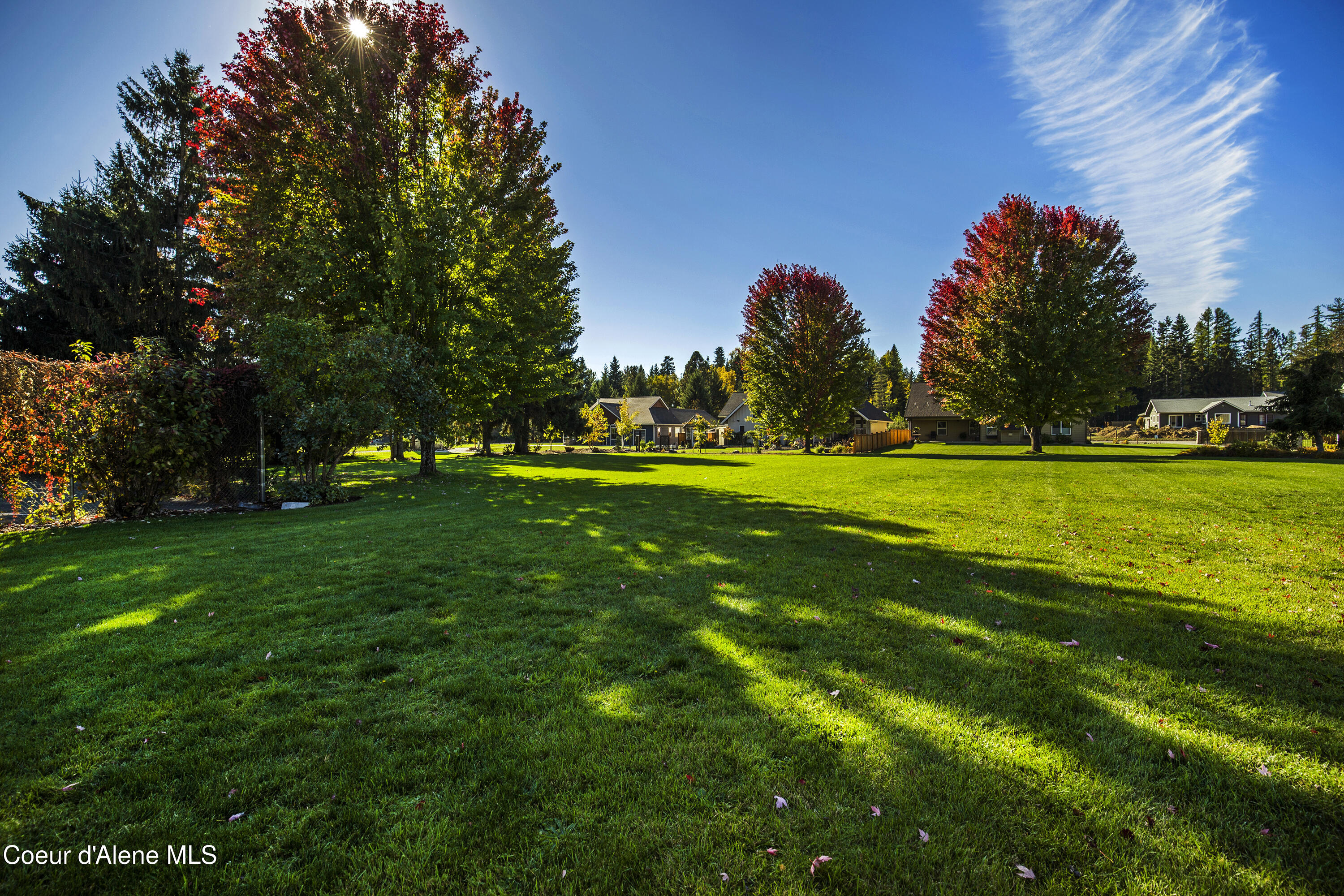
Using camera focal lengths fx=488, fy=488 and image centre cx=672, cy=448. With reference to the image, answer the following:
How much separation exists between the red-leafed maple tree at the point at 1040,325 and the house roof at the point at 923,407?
762 inches

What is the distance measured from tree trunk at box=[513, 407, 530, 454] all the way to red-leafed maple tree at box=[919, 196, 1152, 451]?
85.0 ft

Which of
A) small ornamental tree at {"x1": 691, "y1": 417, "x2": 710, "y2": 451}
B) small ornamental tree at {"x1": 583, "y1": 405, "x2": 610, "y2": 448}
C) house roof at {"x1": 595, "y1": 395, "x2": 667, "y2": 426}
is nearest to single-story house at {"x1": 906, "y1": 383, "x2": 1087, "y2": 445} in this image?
small ornamental tree at {"x1": 691, "y1": 417, "x2": 710, "y2": 451}

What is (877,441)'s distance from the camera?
Result: 121 ft

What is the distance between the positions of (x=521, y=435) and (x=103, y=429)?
80.5 feet

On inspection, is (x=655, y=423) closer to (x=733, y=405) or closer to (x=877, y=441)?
(x=733, y=405)

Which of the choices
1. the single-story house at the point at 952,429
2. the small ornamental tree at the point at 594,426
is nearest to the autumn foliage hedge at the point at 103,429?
the small ornamental tree at the point at 594,426

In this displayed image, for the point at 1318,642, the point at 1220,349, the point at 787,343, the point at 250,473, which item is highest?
the point at 1220,349

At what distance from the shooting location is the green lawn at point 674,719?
1.95m

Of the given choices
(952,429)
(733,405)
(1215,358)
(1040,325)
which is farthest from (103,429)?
(1215,358)

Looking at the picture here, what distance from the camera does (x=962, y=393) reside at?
2780 centimetres

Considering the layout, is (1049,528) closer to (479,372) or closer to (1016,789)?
(1016,789)

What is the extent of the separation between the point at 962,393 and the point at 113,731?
3221cm

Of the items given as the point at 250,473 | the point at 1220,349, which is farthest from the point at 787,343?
the point at 1220,349

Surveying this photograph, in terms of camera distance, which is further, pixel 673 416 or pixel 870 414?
pixel 673 416
